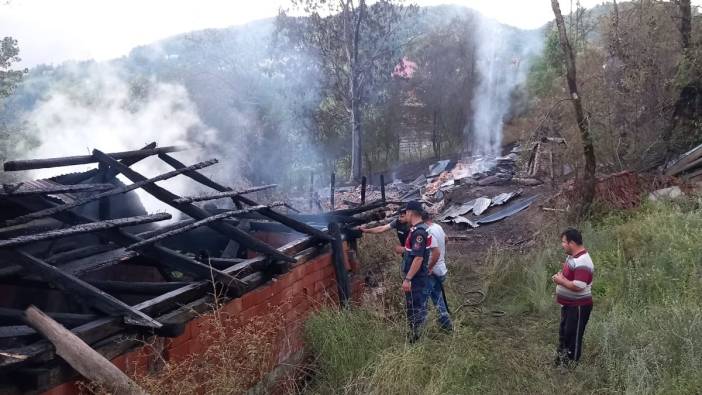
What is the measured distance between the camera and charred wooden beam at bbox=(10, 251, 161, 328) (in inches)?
119

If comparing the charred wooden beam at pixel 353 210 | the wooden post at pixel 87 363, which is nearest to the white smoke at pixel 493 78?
the charred wooden beam at pixel 353 210

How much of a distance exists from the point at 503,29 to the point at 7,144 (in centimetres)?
2351

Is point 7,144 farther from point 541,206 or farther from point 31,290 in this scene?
point 541,206

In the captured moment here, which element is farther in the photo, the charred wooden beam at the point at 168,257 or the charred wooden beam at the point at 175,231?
the charred wooden beam at the point at 168,257

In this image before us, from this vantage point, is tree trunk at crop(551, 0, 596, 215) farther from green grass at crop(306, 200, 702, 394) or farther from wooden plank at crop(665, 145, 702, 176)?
green grass at crop(306, 200, 702, 394)

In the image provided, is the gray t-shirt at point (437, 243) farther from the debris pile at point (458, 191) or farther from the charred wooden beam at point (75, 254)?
the debris pile at point (458, 191)

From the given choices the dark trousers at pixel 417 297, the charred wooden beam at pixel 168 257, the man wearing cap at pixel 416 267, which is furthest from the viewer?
the dark trousers at pixel 417 297

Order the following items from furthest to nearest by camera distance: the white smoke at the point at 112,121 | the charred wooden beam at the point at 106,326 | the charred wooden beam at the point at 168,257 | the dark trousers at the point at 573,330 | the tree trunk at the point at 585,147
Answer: the white smoke at the point at 112,121, the tree trunk at the point at 585,147, the dark trousers at the point at 573,330, the charred wooden beam at the point at 168,257, the charred wooden beam at the point at 106,326

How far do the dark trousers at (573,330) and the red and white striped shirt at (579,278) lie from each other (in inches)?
2.6

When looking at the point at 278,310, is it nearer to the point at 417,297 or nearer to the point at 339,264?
the point at 339,264

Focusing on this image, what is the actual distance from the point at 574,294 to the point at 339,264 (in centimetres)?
223

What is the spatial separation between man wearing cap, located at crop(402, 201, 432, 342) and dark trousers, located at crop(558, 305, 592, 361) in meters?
1.23

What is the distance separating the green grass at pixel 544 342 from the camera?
3.98 meters

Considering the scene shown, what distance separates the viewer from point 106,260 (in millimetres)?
3812
